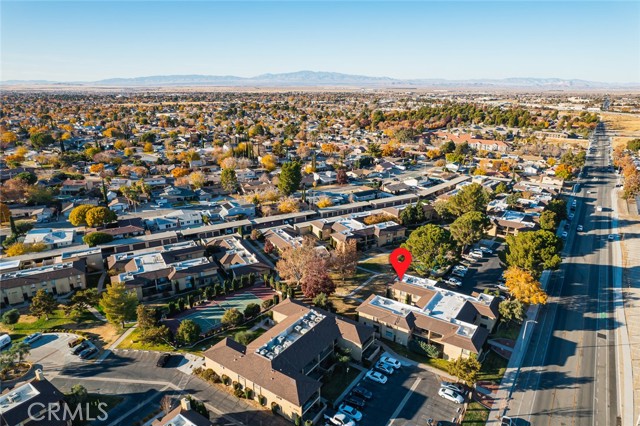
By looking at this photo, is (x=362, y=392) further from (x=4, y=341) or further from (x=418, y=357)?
(x=4, y=341)

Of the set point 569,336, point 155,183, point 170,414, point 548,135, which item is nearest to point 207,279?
point 170,414

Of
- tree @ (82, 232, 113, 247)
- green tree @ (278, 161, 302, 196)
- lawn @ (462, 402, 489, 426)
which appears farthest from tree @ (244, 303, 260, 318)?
green tree @ (278, 161, 302, 196)

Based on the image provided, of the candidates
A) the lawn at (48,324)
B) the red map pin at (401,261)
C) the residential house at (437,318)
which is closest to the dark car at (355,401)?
the residential house at (437,318)

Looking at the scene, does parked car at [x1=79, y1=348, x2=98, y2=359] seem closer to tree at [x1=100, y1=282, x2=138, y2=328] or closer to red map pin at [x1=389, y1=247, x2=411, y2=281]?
tree at [x1=100, y1=282, x2=138, y2=328]

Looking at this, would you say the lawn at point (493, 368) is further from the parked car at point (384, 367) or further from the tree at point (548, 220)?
the tree at point (548, 220)

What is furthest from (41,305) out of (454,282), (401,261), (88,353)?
(454,282)

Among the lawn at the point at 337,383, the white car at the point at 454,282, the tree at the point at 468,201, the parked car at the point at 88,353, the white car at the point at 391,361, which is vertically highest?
the tree at the point at 468,201
